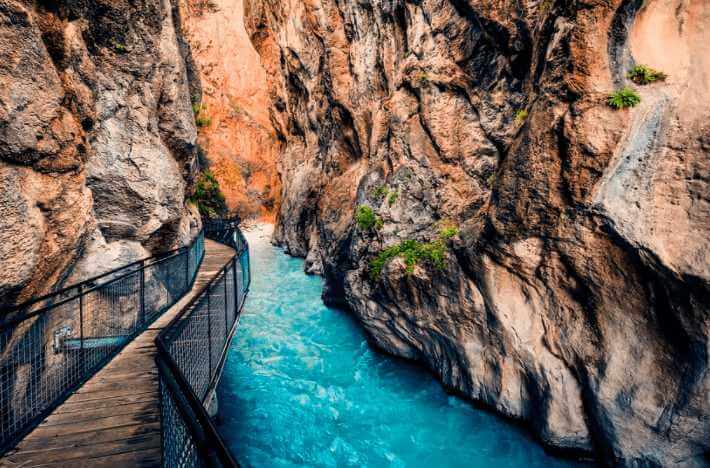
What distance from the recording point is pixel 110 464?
3100mm

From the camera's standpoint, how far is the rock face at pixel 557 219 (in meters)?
4.09

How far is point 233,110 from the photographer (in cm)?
3741

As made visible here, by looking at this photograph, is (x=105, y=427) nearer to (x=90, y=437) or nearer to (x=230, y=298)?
(x=90, y=437)

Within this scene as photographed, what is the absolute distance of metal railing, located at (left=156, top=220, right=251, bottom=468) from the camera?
6.01ft

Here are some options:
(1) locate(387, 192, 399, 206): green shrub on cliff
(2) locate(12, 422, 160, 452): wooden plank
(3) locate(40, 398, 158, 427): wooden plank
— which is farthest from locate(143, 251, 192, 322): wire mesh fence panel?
(1) locate(387, 192, 399, 206): green shrub on cliff

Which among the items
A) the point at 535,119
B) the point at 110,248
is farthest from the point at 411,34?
the point at 110,248

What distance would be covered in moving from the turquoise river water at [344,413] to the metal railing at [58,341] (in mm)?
2838

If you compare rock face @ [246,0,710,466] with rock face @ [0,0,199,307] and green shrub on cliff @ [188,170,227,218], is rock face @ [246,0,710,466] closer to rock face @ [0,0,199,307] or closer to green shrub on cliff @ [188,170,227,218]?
rock face @ [0,0,199,307]

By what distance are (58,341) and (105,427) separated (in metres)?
1.90

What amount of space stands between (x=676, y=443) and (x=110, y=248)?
34.0ft

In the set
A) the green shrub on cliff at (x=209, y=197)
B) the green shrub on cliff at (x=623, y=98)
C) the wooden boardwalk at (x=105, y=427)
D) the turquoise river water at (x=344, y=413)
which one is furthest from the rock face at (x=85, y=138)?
the green shrub on cliff at (x=209, y=197)

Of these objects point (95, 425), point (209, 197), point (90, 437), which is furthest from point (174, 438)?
point (209, 197)

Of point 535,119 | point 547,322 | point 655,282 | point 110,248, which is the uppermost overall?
point 535,119

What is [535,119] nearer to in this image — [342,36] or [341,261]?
[341,261]
